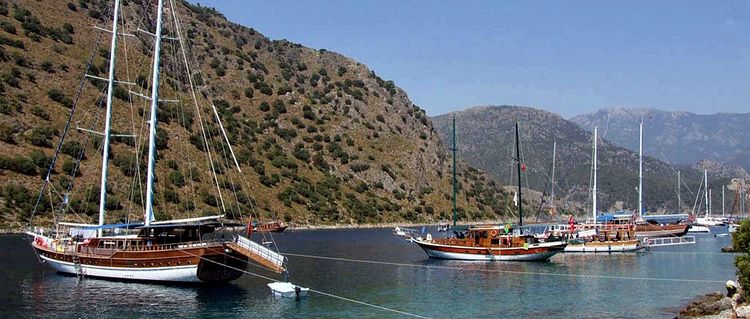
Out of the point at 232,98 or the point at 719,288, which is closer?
the point at 719,288

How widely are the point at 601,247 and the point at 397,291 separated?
147ft

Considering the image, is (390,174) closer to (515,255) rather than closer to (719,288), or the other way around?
(515,255)

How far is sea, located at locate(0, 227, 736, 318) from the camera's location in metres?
43.3

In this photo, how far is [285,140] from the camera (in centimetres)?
16675

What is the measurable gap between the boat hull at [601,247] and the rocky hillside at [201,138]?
40.5 m

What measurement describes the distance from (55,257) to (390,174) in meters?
117

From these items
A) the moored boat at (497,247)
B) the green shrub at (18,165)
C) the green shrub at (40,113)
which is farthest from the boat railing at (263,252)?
the green shrub at (40,113)

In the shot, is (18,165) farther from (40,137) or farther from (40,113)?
(40,113)

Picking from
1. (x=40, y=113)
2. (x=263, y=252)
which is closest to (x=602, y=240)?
(x=263, y=252)

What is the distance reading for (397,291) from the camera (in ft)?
173

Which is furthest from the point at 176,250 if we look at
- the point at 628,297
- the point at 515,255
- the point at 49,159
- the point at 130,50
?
the point at 130,50

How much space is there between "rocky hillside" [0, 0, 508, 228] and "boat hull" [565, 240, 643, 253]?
4048 centimetres

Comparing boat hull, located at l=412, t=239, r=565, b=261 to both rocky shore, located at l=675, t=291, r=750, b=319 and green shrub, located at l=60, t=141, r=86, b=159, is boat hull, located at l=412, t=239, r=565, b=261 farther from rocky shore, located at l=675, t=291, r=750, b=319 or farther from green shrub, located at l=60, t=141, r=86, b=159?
green shrub, located at l=60, t=141, r=86, b=159

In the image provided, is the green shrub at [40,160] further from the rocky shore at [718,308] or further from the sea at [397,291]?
the rocky shore at [718,308]
